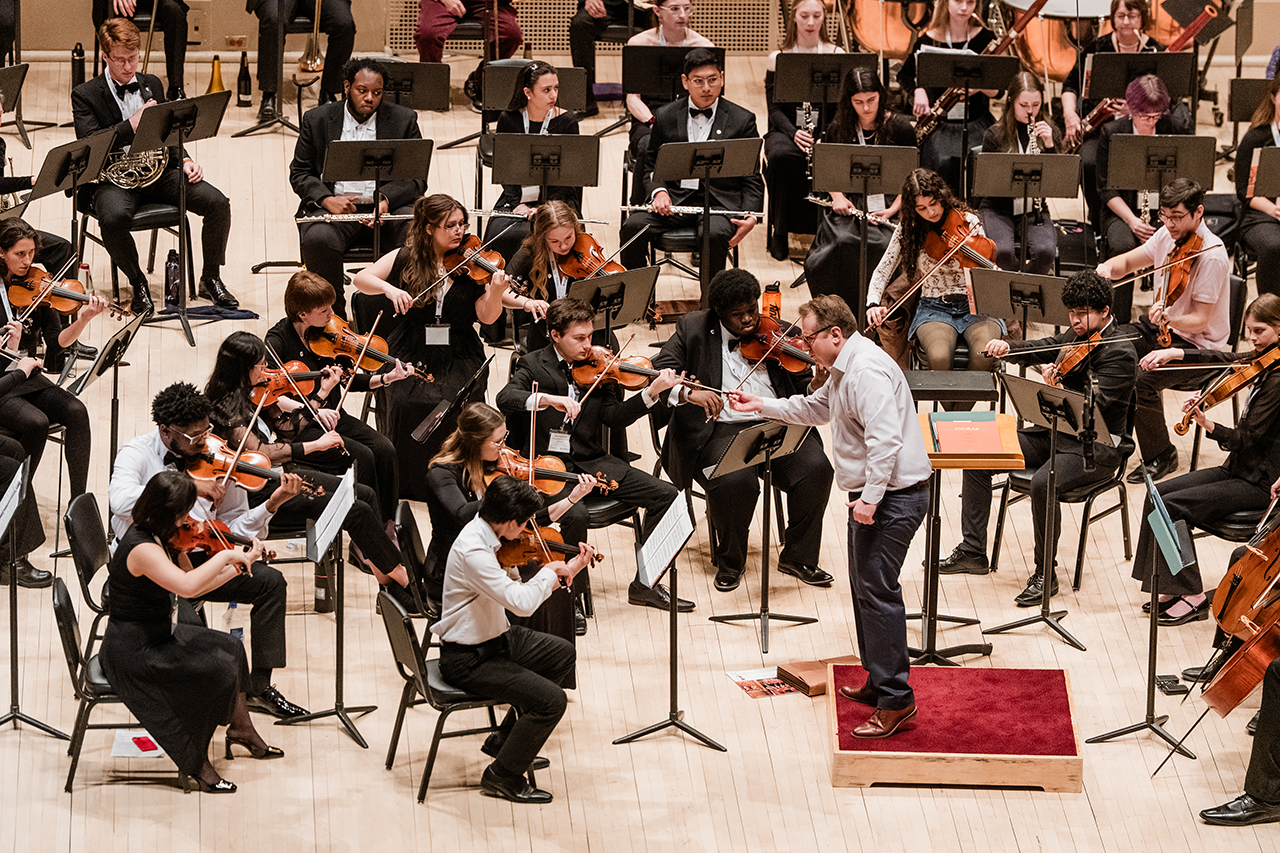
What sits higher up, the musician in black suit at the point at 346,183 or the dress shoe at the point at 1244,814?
the musician in black suit at the point at 346,183

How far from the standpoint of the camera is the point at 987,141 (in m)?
8.91

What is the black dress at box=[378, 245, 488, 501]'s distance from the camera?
718 centimetres

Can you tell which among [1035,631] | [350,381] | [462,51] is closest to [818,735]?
[1035,631]

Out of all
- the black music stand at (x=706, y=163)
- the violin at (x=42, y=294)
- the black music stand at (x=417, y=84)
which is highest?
the black music stand at (x=417, y=84)

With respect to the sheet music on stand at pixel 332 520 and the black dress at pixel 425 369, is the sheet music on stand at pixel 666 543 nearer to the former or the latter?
the sheet music on stand at pixel 332 520

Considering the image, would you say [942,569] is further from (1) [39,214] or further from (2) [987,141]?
(1) [39,214]

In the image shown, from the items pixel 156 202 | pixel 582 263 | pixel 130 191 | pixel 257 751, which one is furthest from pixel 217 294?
pixel 257 751

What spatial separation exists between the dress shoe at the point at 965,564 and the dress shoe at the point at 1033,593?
0.20m

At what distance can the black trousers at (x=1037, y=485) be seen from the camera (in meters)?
6.65

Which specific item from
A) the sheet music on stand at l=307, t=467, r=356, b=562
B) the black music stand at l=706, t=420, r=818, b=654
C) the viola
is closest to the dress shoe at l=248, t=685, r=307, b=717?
the sheet music on stand at l=307, t=467, r=356, b=562

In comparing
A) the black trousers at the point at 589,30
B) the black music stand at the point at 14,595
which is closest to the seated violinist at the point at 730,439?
the black music stand at the point at 14,595

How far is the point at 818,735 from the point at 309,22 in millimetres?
6384

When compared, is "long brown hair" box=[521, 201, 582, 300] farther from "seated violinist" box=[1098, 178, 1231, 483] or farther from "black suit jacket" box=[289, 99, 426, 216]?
"seated violinist" box=[1098, 178, 1231, 483]

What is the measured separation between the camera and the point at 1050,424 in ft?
20.6
